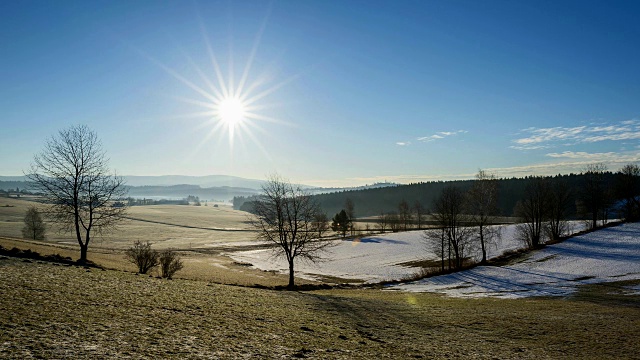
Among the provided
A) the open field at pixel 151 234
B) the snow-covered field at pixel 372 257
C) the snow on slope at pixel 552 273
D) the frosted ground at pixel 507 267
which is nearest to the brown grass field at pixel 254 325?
the snow on slope at pixel 552 273

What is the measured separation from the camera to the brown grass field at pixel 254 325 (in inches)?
375

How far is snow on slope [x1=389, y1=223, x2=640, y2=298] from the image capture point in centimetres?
3528

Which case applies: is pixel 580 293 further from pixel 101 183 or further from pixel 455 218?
pixel 101 183

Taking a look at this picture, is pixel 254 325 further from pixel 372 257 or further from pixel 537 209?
pixel 537 209

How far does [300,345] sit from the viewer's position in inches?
447

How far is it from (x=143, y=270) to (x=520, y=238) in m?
71.0

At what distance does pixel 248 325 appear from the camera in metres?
13.1

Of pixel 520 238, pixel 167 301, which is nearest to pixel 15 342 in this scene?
pixel 167 301

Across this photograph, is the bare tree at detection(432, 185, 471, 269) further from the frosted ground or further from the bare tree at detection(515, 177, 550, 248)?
the bare tree at detection(515, 177, 550, 248)

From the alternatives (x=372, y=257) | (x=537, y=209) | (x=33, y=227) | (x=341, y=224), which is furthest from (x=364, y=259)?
(x=33, y=227)

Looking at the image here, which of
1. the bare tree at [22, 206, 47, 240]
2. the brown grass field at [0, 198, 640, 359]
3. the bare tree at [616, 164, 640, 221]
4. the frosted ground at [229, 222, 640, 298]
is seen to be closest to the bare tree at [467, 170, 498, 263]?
the frosted ground at [229, 222, 640, 298]

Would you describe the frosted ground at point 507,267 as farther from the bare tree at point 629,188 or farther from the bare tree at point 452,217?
the bare tree at point 629,188

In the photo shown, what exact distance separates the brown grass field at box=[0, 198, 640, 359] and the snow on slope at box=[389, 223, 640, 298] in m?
12.1

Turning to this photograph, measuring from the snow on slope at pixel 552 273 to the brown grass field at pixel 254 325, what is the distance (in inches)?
477
